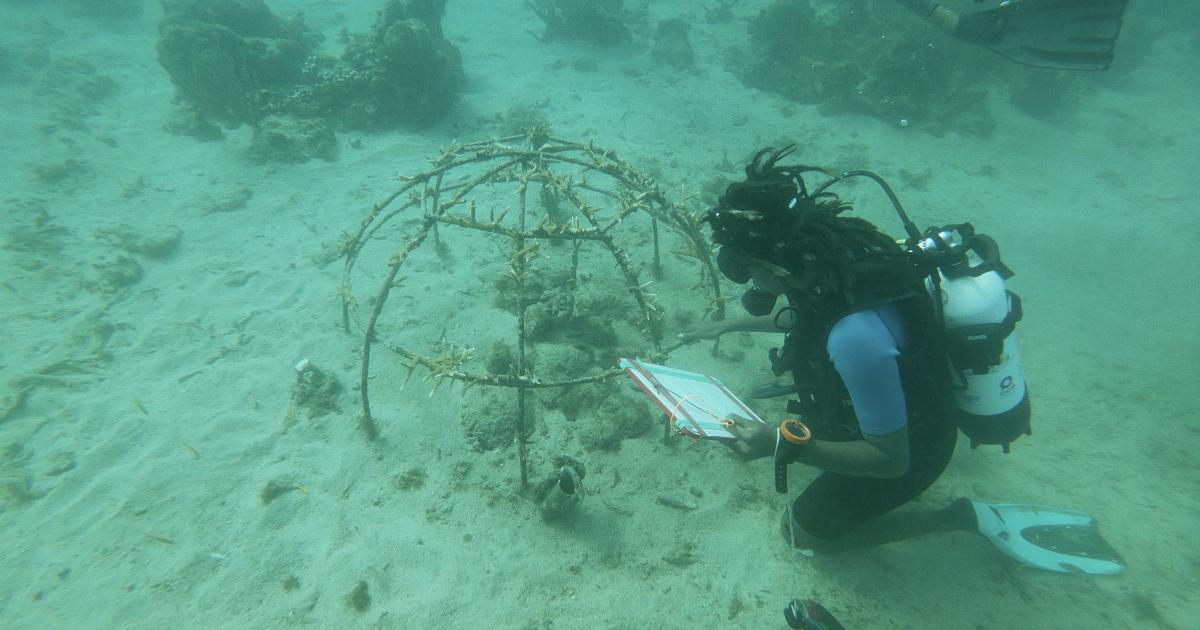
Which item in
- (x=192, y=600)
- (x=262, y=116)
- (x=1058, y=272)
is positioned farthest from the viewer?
(x=262, y=116)

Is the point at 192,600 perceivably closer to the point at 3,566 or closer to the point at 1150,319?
the point at 3,566

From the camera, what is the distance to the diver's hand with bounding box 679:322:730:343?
12.7 ft

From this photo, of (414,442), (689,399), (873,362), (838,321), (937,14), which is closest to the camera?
(873,362)

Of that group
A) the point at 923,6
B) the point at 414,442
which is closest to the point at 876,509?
the point at 414,442

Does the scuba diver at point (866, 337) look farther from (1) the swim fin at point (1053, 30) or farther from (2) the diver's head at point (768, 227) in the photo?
(1) the swim fin at point (1053, 30)

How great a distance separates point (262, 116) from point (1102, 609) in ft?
45.9

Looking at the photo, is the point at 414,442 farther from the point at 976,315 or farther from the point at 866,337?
the point at 976,315

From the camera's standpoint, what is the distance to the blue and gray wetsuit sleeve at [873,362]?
6.98 feet

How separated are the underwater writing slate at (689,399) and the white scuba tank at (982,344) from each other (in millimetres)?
1123

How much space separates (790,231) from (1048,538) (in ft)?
11.4

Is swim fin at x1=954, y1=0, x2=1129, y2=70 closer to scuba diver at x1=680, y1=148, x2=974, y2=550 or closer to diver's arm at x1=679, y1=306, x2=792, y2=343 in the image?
diver's arm at x1=679, y1=306, x2=792, y2=343

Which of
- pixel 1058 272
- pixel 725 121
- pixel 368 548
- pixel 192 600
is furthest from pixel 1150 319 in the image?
pixel 192 600

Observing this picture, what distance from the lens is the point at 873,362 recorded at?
2.12 meters

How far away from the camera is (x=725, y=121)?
1110cm
